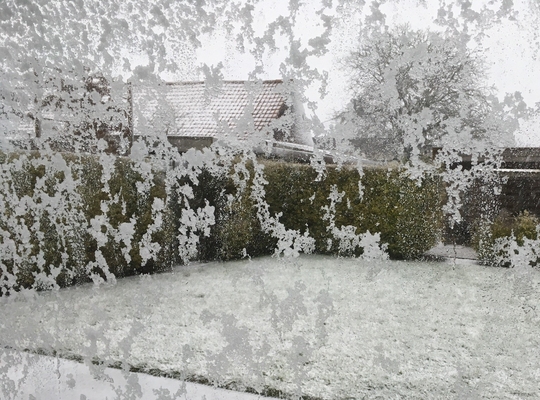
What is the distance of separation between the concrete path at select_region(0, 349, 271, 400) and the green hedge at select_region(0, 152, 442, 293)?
2.38m

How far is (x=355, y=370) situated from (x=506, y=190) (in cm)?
513

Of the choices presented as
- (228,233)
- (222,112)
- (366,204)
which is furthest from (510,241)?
(222,112)

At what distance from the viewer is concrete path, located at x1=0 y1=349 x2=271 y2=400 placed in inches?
83.3

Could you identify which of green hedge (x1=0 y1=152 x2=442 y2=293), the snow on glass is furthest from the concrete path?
green hedge (x1=0 y1=152 x2=442 y2=293)

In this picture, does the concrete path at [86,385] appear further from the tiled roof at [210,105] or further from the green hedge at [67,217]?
→ the green hedge at [67,217]

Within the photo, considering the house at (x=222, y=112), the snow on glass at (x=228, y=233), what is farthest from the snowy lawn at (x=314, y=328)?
the house at (x=222, y=112)

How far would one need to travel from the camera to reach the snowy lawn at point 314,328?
242cm

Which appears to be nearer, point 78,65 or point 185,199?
point 78,65

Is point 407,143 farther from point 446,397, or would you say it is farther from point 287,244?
point 287,244

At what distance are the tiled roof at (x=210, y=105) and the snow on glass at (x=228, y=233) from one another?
0.02 meters

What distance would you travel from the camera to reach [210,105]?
7.93ft

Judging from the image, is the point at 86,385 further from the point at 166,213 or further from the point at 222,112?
the point at 166,213

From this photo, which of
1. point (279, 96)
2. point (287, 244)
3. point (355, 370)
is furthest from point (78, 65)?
point (287, 244)

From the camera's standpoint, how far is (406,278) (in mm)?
4965
